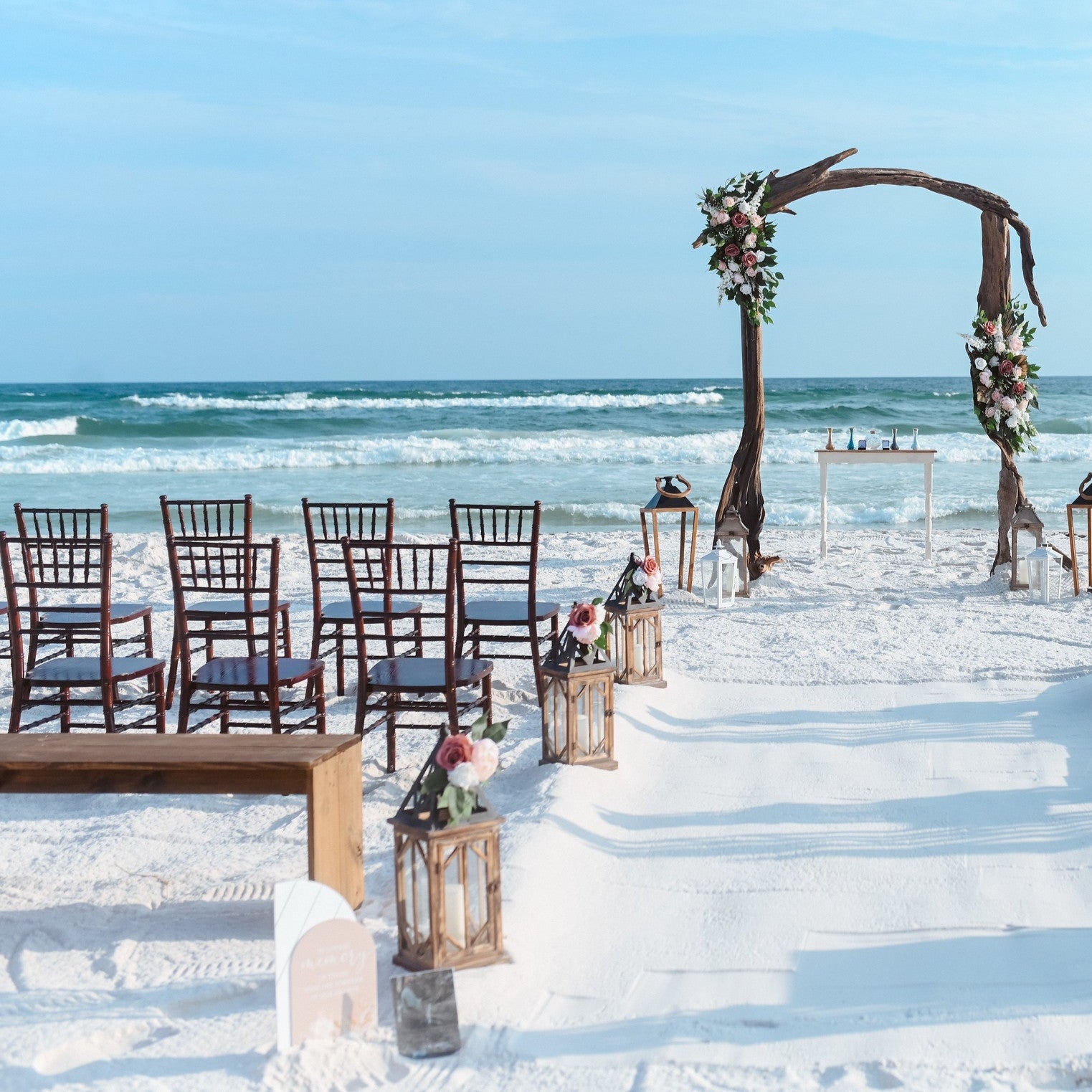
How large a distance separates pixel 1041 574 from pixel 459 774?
5535mm

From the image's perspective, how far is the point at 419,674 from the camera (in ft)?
13.2

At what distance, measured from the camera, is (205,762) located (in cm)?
279

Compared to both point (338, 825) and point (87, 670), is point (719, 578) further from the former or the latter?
point (338, 825)

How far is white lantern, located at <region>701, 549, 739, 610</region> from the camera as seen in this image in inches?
278

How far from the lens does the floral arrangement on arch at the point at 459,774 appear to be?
2.53 metres

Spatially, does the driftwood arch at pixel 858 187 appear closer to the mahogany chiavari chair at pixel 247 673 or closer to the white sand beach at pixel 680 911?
the white sand beach at pixel 680 911

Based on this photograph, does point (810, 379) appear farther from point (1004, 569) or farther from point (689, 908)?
point (689, 908)

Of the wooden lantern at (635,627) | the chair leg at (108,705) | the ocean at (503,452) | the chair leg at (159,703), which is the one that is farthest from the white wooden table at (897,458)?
the chair leg at (108,705)

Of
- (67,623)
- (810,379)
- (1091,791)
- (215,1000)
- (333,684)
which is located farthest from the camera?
(810,379)

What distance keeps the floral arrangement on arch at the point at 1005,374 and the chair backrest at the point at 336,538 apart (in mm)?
3865

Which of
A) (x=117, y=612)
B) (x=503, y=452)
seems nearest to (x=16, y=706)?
(x=117, y=612)

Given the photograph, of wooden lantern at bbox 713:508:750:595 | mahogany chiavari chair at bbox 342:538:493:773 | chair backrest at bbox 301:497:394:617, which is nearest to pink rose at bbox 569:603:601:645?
mahogany chiavari chair at bbox 342:538:493:773

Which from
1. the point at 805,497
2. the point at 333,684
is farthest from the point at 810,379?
the point at 333,684

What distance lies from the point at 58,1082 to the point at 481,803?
960 mm
